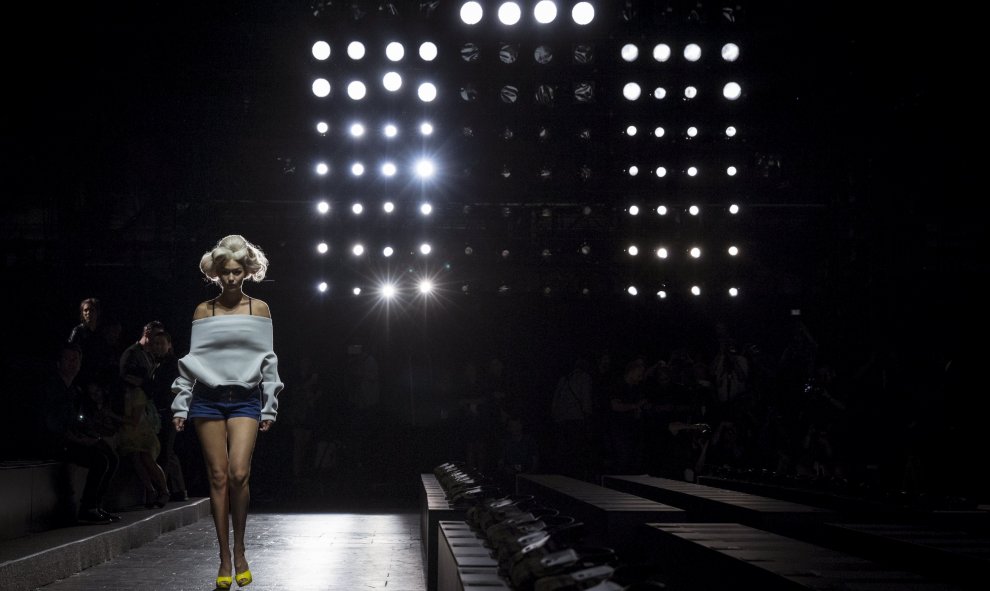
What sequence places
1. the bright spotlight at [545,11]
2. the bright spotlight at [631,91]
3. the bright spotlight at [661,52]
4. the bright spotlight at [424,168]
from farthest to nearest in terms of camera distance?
the bright spotlight at [424,168] → the bright spotlight at [631,91] → the bright spotlight at [661,52] → the bright spotlight at [545,11]

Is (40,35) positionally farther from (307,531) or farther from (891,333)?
(891,333)

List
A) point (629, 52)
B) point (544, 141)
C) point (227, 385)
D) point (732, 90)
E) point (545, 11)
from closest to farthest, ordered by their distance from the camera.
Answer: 1. point (227, 385)
2. point (545, 11)
3. point (629, 52)
4. point (732, 90)
5. point (544, 141)

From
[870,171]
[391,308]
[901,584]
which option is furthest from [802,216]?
[901,584]

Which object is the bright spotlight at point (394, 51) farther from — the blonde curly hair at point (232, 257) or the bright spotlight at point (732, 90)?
the blonde curly hair at point (232, 257)

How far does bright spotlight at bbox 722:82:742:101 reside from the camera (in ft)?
43.4

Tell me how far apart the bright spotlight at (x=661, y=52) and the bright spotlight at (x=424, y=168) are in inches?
119

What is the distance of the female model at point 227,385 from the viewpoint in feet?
16.5

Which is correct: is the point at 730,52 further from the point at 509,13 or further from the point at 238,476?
the point at 238,476

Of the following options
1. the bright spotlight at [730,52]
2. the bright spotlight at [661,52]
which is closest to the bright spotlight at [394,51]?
the bright spotlight at [661,52]

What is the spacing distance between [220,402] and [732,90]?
9.59m

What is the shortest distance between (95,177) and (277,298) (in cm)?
314

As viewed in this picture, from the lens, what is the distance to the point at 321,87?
1318cm

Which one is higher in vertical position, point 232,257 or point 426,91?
point 426,91

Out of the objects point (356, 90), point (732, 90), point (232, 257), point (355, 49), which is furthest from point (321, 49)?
point (232, 257)
